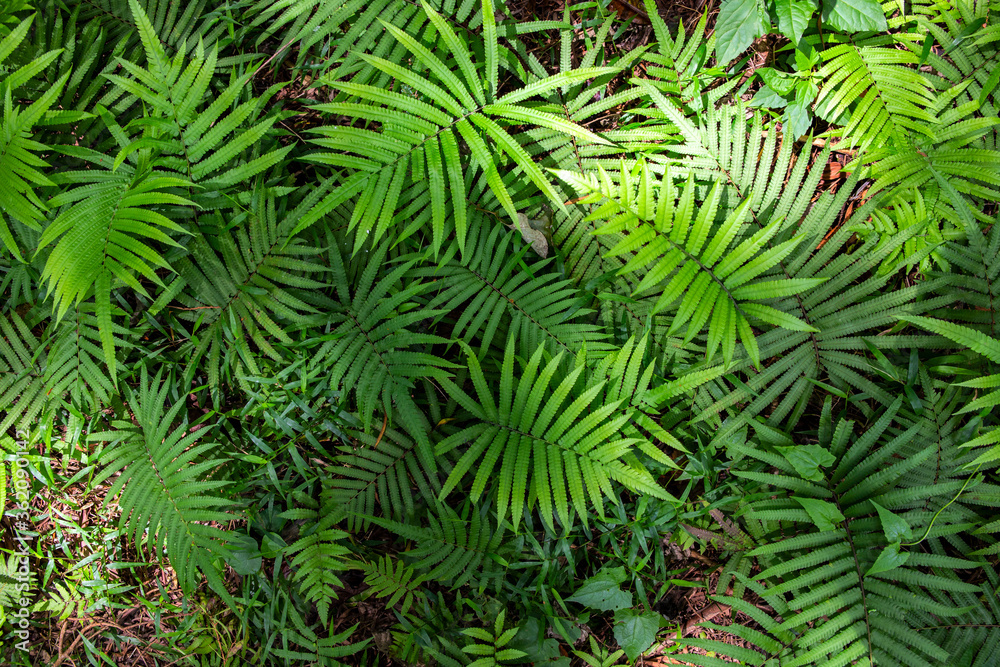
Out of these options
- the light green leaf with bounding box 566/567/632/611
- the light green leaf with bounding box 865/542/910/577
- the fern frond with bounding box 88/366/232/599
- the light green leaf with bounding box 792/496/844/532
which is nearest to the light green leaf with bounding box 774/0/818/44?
the light green leaf with bounding box 792/496/844/532

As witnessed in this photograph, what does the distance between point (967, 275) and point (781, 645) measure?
1.70 metres

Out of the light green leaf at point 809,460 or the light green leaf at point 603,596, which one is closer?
the light green leaf at point 809,460

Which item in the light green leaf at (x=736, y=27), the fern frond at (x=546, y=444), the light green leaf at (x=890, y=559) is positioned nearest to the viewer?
the light green leaf at (x=890, y=559)

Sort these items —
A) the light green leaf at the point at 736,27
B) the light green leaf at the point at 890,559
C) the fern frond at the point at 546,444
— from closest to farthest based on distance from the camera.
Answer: the light green leaf at the point at 890,559, the fern frond at the point at 546,444, the light green leaf at the point at 736,27

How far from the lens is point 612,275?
2.56m

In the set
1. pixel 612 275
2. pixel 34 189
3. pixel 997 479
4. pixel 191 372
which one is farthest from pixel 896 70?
pixel 34 189

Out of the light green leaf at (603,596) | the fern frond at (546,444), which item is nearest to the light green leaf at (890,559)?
the fern frond at (546,444)

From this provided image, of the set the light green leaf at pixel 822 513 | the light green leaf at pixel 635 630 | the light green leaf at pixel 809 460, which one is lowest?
the light green leaf at pixel 635 630

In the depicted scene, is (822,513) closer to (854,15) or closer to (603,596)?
(603,596)

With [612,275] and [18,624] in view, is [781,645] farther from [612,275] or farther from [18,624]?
[18,624]

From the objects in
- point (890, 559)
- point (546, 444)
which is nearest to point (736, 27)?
point (546, 444)

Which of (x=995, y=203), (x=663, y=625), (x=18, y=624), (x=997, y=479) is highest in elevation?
(x=995, y=203)

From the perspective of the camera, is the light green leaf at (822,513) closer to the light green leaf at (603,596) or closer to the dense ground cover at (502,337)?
the dense ground cover at (502,337)

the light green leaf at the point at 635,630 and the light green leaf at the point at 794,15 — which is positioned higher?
the light green leaf at the point at 794,15
